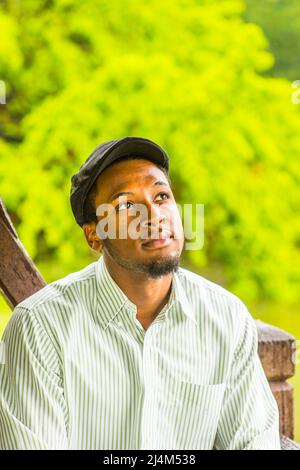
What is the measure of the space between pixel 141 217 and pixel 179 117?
251 centimetres

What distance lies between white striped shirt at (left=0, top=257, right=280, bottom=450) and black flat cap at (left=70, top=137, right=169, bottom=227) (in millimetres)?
164

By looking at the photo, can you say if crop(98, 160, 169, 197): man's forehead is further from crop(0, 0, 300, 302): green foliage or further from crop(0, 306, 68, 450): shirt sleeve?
crop(0, 0, 300, 302): green foliage

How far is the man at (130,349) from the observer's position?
3.75 feet

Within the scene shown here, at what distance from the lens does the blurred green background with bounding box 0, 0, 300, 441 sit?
3510 mm

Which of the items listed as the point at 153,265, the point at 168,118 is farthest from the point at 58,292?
the point at 168,118

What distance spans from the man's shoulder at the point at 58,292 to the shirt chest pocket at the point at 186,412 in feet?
0.79

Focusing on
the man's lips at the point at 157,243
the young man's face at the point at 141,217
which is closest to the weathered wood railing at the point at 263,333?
the young man's face at the point at 141,217

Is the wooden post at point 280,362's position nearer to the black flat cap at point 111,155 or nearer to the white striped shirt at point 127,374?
the white striped shirt at point 127,374

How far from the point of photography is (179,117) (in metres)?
3.59

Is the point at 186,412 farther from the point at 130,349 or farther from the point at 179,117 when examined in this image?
the point at 179,117

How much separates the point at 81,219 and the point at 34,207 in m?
2.24

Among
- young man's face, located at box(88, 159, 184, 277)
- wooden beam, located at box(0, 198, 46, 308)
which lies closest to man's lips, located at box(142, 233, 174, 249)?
young man's face, located at box(88, 159, 184, 277)

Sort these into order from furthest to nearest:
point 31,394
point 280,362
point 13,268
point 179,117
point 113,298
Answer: point 179,117 < point 280,362 < point 13,268 < point 113,298 < point 31,394

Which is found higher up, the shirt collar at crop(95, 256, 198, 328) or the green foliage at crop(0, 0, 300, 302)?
the green foliage at crop(0, 0, 300, 302)
